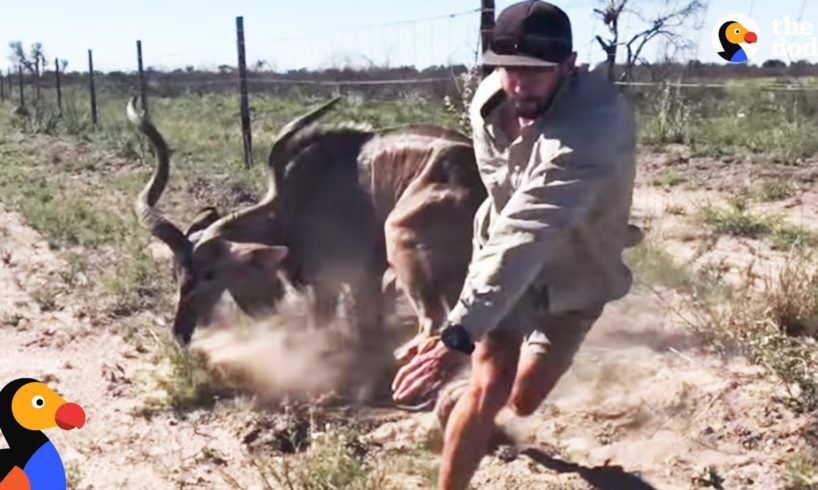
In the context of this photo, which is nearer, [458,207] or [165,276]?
[458,207]

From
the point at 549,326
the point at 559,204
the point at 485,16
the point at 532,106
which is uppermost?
the point at 485,16

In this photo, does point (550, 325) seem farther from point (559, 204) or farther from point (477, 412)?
point (559, 204)

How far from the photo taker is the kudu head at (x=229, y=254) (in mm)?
6742

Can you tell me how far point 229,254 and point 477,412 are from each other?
3.25 meters

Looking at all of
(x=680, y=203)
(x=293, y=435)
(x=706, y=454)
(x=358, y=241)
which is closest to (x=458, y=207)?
(x=358, y=241)

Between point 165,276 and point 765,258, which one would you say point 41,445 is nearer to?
point 165,276

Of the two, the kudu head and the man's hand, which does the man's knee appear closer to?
the man's hand

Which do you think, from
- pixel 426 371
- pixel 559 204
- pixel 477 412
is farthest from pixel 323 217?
pixel 559 204

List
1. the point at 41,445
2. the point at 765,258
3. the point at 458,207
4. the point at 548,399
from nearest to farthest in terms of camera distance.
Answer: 1. the point at 41,445
2. the point at 548,399
3. the point at 458,207
4. the point at 765,258

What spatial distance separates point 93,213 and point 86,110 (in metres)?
19.3

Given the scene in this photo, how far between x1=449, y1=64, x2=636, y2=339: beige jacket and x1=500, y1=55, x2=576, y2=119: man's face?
0.15ft

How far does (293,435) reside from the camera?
5.02 m

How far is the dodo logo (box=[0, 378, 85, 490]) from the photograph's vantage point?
3891 mm

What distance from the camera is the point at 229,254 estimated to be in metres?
6.82
